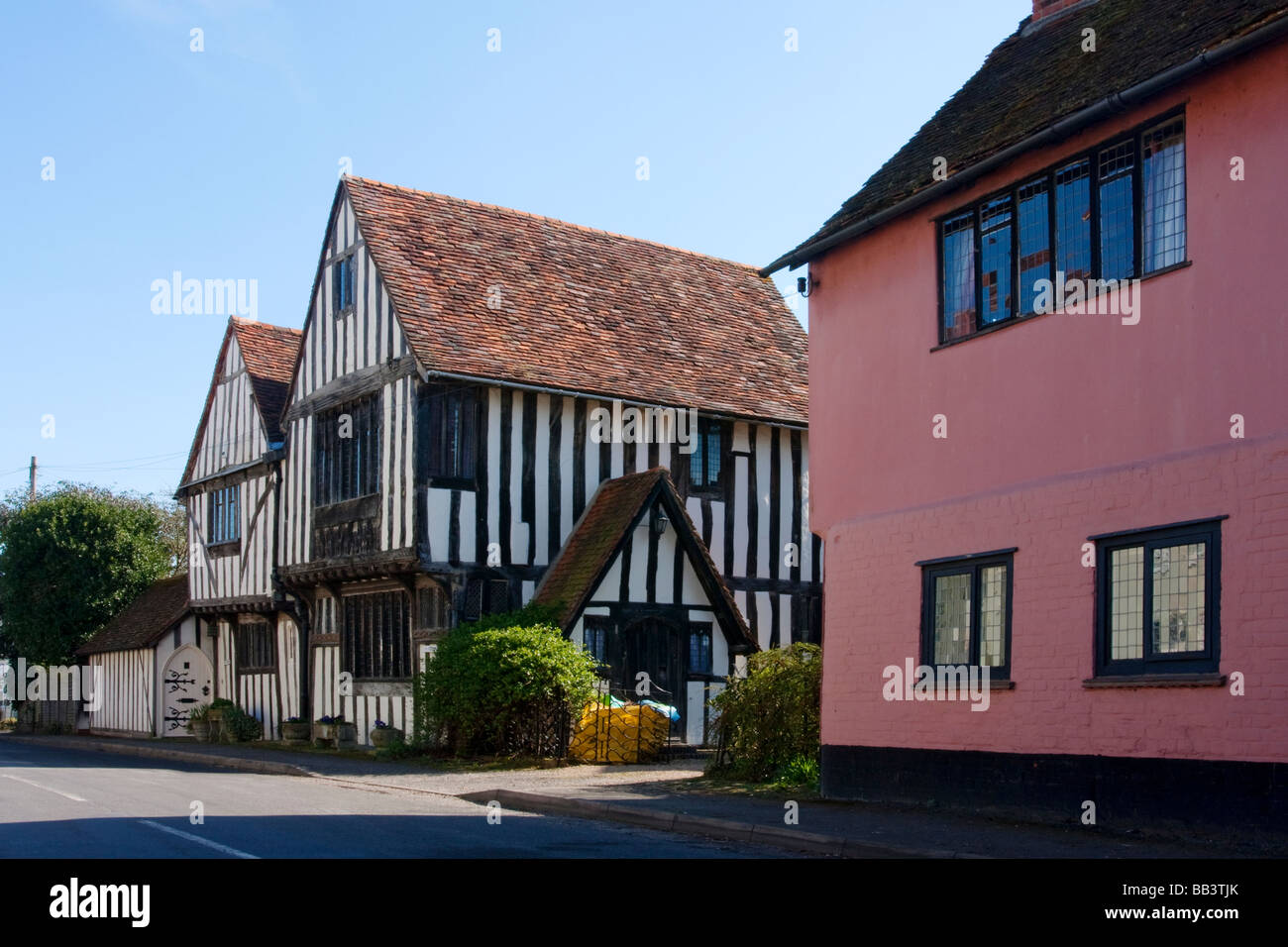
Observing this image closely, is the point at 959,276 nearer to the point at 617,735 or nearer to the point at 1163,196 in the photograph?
the point at 1163,196

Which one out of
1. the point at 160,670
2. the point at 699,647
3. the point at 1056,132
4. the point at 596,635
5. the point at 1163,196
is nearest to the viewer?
the point at 1163,196

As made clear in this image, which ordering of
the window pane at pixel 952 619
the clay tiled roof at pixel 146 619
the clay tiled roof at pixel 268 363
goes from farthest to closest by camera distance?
the clay tiled roof at pixel 146 619 < the clay tiled roof at pixel 268 363 < the window pane at pixel 952 619

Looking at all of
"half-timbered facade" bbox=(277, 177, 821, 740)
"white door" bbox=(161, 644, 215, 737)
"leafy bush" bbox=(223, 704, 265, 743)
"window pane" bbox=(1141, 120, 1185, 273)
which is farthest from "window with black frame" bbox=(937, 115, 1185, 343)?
"white door" bbox=(161, 644, 215, 737)

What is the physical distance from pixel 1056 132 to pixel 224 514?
2448 cm

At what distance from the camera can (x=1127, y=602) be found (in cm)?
1249

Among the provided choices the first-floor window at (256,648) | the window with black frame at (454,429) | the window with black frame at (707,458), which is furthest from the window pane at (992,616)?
the first-floor window at (256,648)

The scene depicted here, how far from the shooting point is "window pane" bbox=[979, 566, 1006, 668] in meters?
14.0

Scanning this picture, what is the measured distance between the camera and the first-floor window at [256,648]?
31719mm

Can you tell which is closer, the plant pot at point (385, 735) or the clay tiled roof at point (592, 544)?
the clay tiled roof at point (592, 544)

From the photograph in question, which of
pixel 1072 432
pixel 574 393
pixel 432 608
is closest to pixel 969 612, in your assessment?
pixel 1072 432

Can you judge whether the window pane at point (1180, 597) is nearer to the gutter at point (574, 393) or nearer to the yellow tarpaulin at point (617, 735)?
the yellow tarpaulin at point (617, 735)

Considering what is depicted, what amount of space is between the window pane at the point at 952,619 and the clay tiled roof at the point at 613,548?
30.5 feet

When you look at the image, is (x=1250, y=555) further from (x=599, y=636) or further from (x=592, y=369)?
(x=592, y=369)

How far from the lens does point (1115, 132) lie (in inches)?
507
